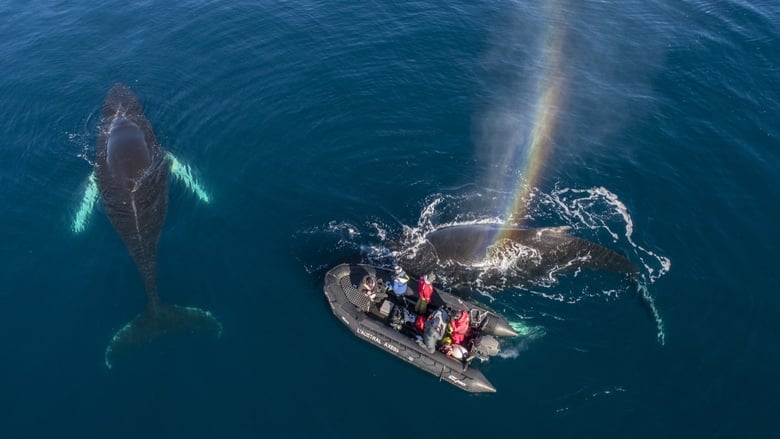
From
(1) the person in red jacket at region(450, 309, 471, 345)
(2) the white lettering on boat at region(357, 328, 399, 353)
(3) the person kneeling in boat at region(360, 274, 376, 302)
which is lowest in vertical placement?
(2) the white lettering on boat at region(357, 328, 399, 353)

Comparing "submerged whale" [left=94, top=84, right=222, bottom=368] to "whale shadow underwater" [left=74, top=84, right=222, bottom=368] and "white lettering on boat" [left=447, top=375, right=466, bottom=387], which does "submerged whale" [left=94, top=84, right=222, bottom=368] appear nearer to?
"whale shadow underwater" [left=74, top=84, right=222, bottom=368]

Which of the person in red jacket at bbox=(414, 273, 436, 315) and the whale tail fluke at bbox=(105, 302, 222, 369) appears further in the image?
the whale tail fluke at bbox=(105, 302, 222, 369)

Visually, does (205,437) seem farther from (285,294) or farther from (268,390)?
(285,294)

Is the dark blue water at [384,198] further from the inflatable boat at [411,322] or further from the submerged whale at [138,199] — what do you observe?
the inflatable boat at [411,322]

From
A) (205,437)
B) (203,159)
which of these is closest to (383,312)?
(205,437)

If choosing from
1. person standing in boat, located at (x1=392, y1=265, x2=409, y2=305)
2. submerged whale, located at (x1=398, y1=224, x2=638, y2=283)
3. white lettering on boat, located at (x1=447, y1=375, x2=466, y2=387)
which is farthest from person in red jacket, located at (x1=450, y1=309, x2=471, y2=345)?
submerged whale, located at (x1=398, y1=224, x2=638, y2=283)

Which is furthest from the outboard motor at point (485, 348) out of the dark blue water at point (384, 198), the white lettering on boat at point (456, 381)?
the white lettering on boat at point (456, 381)
